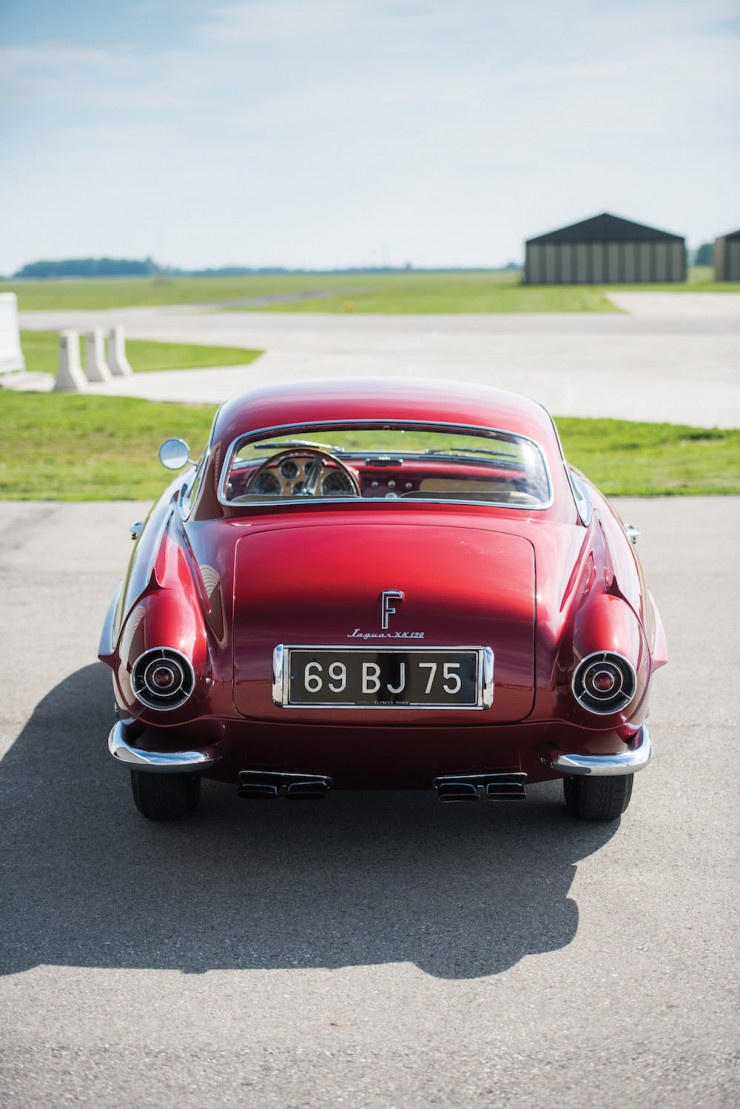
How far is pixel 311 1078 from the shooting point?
281cm

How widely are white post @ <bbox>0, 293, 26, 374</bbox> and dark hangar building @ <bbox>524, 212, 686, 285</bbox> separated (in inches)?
2623

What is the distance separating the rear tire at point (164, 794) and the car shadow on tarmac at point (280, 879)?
0.18 ft

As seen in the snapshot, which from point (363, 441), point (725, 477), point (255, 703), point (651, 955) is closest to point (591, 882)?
point (651, 955)

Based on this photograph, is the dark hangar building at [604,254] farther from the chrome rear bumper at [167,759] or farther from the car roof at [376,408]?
the chrome rear bumper at [167,759]

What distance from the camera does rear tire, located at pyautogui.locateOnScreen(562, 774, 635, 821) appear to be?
4.13 metres

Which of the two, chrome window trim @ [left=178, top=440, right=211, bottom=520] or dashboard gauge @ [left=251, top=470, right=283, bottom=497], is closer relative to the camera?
chrome window trim @ [left=178, top=440, right=211, bottom=520]

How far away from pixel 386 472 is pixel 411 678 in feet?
6.98

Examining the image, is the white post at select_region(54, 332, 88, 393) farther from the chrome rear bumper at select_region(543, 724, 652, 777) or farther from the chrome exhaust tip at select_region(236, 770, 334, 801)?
the chrome rear bumper at select_region(543, 724, 652, 777)

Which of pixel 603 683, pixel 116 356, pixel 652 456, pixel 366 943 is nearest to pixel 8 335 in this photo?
pixel 116 356

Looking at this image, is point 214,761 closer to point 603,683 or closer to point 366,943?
point 366,943

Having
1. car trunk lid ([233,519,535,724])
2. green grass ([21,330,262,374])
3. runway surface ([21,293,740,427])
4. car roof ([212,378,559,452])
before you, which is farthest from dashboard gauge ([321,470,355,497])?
green grass ([21,330,262,374])

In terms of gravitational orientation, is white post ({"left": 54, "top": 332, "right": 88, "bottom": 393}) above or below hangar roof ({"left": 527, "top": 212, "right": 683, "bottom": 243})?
below

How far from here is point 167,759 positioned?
3830 millimetres

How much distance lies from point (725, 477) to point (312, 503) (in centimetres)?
773
